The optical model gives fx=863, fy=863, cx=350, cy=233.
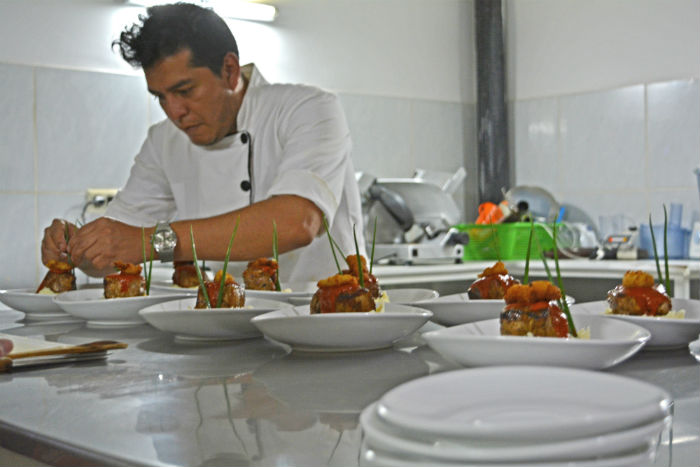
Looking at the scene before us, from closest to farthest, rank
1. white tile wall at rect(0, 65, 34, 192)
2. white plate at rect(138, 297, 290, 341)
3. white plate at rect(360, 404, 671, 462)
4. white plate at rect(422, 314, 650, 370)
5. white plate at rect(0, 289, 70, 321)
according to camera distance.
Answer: white plate at rect(360, 404, 671, 462) < white plate at rect(422, 314, 650, 370) < white plate at rect(138, 297, 290, 341) < white plate at rect(0, 289, 70, 321) < white tile wall at rect(0, 65, 34, 192)

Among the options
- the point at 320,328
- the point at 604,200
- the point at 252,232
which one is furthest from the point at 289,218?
the point at 604,200

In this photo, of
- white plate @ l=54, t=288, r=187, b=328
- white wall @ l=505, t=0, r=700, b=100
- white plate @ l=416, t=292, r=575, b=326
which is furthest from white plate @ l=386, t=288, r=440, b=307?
white wall @ l=505, t=0, r=700, b=100

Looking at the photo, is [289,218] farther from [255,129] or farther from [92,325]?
[92,325]

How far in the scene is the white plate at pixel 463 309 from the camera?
101 centimetres

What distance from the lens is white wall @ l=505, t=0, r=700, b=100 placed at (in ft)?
11.1

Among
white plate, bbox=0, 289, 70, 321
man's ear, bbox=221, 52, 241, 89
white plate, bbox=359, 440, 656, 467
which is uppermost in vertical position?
man's ear, bbox=221, 52, 241, 89

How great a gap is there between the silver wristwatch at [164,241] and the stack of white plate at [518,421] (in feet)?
4.18

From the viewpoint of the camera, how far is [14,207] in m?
2.79

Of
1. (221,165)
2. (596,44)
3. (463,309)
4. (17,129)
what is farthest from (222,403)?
(596,44)

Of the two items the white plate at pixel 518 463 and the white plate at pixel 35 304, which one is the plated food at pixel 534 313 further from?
the white plate at pixel 35 304

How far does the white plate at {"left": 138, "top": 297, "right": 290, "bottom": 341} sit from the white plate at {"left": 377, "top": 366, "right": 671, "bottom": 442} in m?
0.57

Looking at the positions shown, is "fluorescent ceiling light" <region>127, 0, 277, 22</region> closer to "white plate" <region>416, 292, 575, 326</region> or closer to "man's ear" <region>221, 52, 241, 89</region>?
"man's ear" <region>221, 52, 241, 89</region>

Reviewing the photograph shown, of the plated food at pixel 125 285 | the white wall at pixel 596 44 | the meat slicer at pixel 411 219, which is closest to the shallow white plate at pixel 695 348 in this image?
the plated food at pixel 125 285

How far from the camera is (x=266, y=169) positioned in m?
2.15
